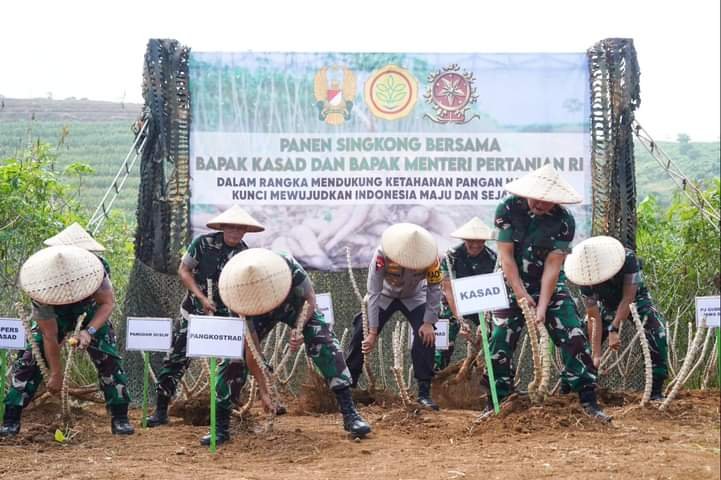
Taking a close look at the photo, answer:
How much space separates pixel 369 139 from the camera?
9.23 m

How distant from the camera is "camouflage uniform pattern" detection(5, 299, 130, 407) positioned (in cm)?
695

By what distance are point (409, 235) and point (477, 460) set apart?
2110 mm

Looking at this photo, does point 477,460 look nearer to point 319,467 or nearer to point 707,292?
point 319,467

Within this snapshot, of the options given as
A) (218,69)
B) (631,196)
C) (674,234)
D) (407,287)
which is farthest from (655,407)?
(218,69)

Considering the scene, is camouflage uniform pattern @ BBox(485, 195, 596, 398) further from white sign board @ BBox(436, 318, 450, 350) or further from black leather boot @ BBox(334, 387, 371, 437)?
white sign board @ BBox(436, 318, 450, 350)

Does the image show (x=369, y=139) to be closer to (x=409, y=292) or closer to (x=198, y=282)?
(x=409, y=292)

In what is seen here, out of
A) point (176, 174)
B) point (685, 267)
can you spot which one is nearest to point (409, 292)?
point (176, 174)

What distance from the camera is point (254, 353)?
630cm

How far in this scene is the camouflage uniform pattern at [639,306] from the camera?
764 cm

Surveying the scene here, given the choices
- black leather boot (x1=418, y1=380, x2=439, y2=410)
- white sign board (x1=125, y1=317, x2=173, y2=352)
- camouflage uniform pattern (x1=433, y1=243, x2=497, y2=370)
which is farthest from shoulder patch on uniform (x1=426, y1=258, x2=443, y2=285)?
white sign board (x1=125, y1=317, x2=173, y2=352)

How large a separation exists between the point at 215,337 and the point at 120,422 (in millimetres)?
1581

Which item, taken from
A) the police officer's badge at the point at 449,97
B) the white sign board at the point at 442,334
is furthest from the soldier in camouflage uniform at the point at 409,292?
the police officer's badge at the point at 449,97

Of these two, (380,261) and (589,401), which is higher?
(380,261)

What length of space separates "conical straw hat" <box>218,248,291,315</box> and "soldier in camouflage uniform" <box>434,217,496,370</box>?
278 cm
